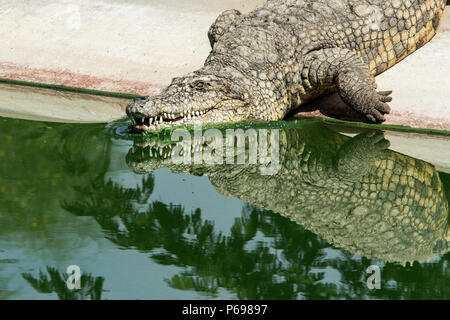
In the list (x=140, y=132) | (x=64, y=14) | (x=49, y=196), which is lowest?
(x=49, y=196)

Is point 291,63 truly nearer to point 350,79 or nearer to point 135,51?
point 350,79

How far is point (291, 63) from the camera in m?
8.80

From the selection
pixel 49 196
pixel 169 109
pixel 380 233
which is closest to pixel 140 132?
pixel 169 109

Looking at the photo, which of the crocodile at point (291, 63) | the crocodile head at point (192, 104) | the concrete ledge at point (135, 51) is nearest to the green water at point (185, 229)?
the crocodile head at point (192, 104)

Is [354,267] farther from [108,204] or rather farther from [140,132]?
[140,132]

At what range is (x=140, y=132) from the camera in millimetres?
8125

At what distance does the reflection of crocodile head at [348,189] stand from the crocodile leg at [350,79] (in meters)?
0.41

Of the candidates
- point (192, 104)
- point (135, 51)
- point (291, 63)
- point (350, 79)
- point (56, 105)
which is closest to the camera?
point (192, 104)

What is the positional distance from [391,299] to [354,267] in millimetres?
444

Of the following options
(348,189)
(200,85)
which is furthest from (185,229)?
(200,85)

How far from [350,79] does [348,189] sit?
2.31 metres

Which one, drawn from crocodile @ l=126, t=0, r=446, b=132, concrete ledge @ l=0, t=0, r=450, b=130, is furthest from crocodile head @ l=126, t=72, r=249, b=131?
concrete ledge @ l=0, t=0, r=450, b=130

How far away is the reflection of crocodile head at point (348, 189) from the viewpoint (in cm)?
575

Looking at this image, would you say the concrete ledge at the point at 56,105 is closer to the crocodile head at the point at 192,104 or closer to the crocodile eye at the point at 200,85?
the crocodile head at the point at 192,104
